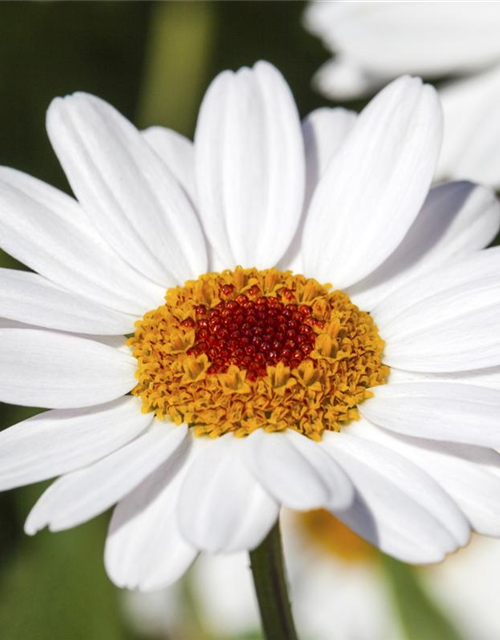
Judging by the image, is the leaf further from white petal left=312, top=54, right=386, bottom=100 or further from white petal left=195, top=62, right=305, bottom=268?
white petal left=312, top=54, right=386, bottom=100

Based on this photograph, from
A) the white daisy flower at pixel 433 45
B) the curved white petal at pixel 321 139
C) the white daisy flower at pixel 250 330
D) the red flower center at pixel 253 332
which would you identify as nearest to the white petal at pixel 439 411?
the white daisy flower at pixel 250 330

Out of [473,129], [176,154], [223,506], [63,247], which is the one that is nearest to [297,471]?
[223,506]

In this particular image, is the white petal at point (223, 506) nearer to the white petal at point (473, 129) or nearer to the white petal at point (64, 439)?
the white petal at point (64, 439)

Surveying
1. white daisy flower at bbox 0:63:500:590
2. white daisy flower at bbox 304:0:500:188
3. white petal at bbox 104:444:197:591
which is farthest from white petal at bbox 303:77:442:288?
white daisy flower at bbox 304:0:500:188

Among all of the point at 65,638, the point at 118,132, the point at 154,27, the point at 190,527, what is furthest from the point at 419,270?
the point at 154,27

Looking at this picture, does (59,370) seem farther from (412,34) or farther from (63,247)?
(412,34)
